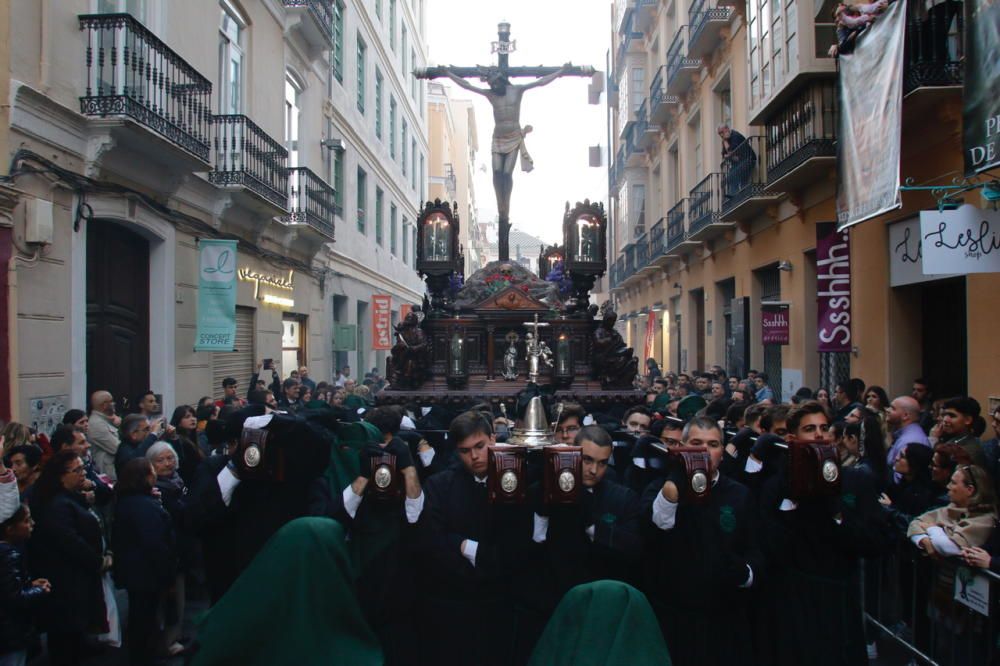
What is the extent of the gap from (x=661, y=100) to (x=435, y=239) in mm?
13017

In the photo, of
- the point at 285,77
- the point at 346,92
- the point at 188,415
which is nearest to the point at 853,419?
the point at 188,415

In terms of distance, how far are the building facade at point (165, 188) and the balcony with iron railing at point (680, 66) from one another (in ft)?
27.0

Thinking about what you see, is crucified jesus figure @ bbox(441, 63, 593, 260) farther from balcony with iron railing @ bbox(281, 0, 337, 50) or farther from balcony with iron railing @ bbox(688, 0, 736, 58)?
balcony with iron railing @ bbox(688, 0, 736, 58)

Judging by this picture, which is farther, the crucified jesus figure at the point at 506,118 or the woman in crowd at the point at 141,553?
the crucified jesus figure at the point at 506,118

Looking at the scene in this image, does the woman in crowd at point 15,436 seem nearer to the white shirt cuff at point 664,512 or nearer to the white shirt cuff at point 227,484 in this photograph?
the white shirt cuff at point 227,484

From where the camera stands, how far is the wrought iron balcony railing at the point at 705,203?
16.9 m

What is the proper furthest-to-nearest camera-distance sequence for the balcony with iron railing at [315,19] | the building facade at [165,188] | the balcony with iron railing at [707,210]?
the balcony with iron railing at [707,210] → the balcony with iron railing at [315,19] → the building facade at [165,188]

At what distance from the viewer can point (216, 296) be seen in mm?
11031

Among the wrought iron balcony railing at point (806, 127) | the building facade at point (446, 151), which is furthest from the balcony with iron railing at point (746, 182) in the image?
the building facade at point (446, 151)

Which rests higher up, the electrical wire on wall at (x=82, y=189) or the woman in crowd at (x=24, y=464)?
the electrical wire on wall at (x=82, y=189)

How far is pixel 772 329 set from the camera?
1329 centimetres

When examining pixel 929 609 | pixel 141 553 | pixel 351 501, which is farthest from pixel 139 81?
pixel 929 609

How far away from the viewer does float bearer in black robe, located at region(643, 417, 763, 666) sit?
3.73m

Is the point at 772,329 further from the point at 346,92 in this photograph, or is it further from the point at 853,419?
the point at 346,92
